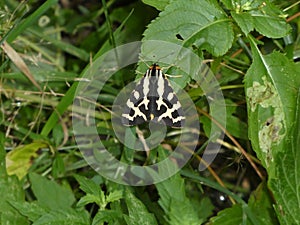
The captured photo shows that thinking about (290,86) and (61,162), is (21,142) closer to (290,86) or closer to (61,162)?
(61,162)

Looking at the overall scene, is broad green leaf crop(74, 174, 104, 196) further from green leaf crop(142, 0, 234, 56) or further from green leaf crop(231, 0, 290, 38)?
green leaf crop(231, 0, 290, 38)

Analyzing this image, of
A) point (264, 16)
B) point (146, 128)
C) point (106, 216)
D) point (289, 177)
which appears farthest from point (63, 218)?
point (264, 16)

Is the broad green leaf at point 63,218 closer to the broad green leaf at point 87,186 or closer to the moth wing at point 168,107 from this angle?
the broad green leaf at point 87,186

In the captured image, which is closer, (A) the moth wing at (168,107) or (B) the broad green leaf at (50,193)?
(A) the moth wing at (168,107)

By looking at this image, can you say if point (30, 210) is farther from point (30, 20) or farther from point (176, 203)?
point (30, 20)

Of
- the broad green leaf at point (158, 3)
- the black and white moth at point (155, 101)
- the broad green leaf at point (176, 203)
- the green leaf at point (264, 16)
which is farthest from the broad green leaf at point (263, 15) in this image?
the broad green leaf at point (176, 203)

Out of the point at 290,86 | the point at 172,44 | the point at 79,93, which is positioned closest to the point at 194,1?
the point at 172,44

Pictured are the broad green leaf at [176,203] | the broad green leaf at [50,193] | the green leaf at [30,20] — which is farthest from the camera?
the broad green leaf at [50,193]
